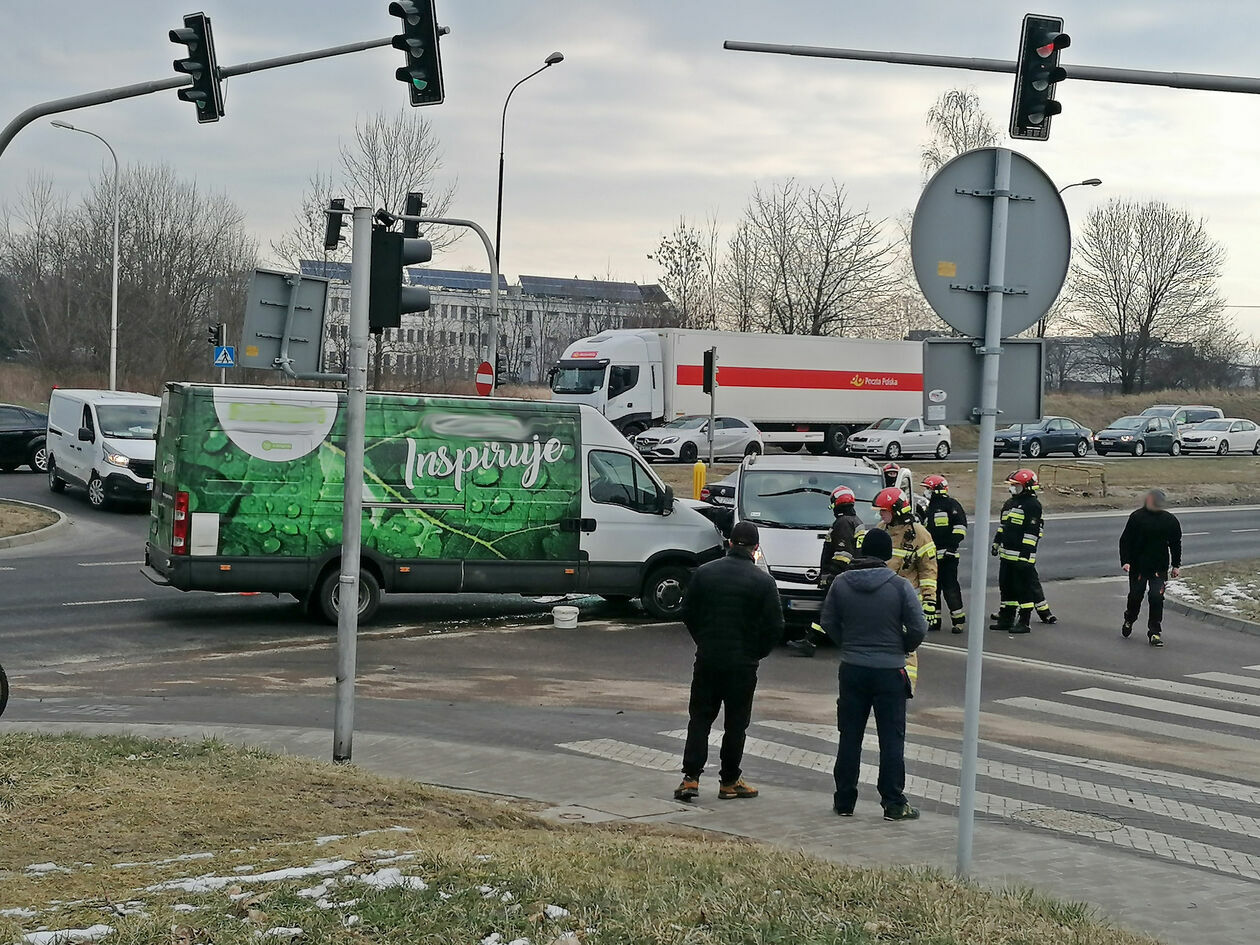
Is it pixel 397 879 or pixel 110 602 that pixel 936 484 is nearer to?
pixel 110 602

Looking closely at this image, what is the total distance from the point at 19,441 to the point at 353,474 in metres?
27.9

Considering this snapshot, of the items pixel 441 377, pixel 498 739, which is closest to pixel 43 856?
pixel 498 739

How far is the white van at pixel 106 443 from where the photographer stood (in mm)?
26344

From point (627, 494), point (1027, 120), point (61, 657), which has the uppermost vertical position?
point (1027, 120)

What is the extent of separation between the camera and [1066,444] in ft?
172

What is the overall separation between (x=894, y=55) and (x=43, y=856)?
10.8m

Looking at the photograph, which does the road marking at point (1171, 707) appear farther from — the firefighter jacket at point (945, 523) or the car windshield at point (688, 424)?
the car windshield at point (688, 424)

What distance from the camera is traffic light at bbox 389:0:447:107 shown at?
14211 mm

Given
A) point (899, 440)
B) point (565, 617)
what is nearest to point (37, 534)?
point (565, 617)

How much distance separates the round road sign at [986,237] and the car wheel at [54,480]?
86.2ft

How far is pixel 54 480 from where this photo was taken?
29.0m

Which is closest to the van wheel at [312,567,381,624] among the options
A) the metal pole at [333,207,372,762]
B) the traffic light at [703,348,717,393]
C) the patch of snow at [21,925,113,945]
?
the metal pole at [333,207,372,762]

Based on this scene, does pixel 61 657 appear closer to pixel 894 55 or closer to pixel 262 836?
pixel 262 836

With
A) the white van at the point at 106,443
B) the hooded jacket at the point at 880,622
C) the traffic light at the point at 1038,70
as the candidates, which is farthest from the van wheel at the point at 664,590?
the white van at the point at 106,443
